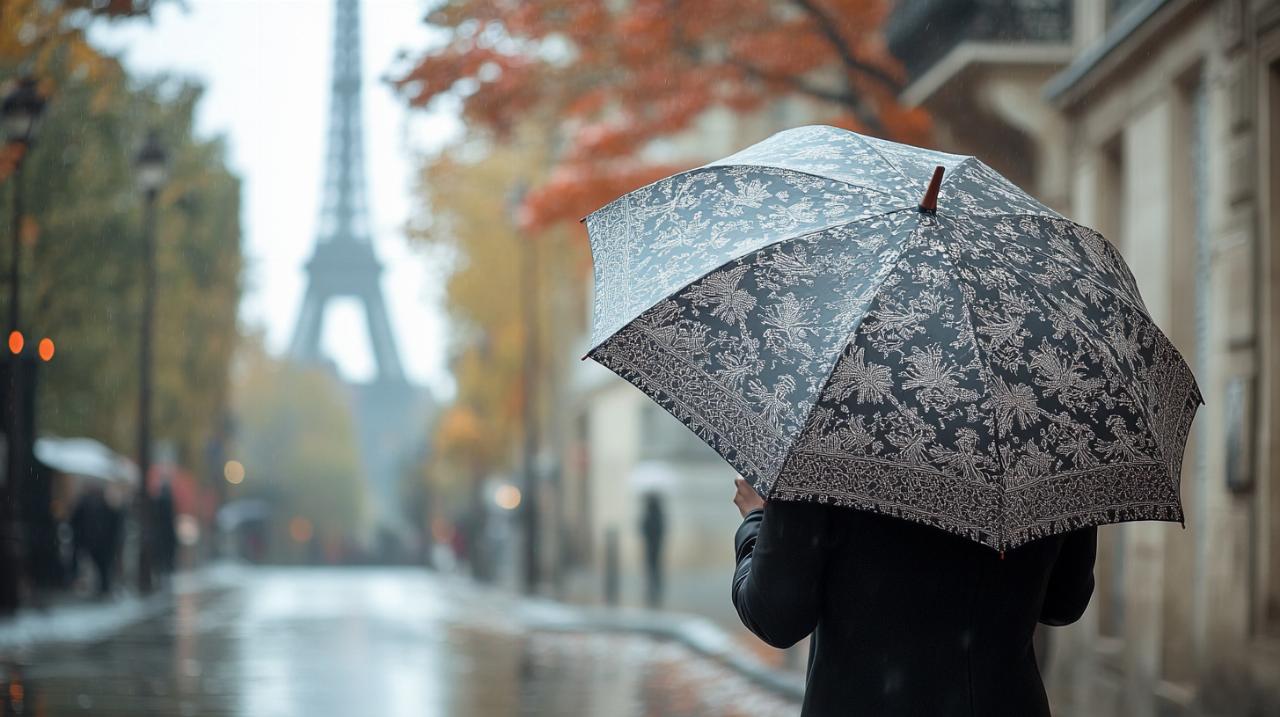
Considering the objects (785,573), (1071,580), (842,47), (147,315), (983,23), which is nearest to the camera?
(785,573)

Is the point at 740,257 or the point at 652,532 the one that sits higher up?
the point at 740,257

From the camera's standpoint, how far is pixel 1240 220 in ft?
40.1

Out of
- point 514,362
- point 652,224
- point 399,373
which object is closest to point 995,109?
point 652,224

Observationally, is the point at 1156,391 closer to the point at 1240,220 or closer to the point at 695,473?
the point at 1240,220

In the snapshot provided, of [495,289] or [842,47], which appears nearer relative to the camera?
[842,47]

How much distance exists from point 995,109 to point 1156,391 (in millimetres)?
13386

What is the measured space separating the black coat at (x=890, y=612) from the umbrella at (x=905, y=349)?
0.34 feet

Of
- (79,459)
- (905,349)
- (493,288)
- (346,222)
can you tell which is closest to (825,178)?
(905,349)

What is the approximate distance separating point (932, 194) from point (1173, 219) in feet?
35.3

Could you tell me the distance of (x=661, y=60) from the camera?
1720 cm

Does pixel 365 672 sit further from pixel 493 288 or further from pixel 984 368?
pixel 493 288

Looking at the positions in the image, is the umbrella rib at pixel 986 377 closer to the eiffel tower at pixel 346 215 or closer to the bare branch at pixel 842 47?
the bare branch at pixel 842 47

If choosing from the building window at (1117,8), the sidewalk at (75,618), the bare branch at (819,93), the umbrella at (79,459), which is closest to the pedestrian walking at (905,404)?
the building window at (1117,8)

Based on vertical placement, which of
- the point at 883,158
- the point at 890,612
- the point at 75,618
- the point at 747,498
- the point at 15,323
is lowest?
the point at 75,618
